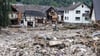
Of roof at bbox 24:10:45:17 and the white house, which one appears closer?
roof at bbox 24:10:45:17

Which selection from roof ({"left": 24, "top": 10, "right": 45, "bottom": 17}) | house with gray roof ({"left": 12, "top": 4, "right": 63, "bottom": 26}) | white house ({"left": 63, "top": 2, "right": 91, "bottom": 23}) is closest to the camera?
house with gray roof ({"left": 12, "top": 4, "right": 63, "bottom": 26})

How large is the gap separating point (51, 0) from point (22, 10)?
27704 millimetres

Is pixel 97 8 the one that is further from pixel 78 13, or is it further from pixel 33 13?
pixel 78 13

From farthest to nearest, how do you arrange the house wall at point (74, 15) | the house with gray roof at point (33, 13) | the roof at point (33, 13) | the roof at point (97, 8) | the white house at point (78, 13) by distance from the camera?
the house wall at point (74, 15)
the white house at point (78, 13)
the roof at point (33, 13)
the house with gray roof at point (33, 13)
the roof at point (97, 8)

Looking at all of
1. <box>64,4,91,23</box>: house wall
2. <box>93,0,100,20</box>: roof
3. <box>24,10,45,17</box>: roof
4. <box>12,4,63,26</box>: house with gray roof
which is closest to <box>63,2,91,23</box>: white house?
<box>64,4,91,23</box>: house wall

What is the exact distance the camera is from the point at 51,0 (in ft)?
278

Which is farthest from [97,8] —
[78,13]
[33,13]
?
[78,13]

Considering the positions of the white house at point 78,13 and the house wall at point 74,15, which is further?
the house wall at point 74,15

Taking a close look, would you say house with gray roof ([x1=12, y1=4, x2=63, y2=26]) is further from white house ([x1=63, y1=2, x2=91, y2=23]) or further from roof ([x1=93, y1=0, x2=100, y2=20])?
roof ([x1=93, y1=0, x2=100, y2=20])

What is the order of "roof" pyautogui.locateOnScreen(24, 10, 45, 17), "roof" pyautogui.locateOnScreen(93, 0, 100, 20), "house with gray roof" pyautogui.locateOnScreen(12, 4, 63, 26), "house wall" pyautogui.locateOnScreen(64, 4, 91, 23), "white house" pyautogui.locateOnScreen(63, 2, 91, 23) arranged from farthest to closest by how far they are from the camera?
1. "house wall" pyautogui.locateOnScreen(64, 4, 91, 23)
2. "white house" pyautogui.locateOnScreen(63, 2, 91, 23)
3. "roof" pyautogui.locateOnScreen(24, 10, 45, 17)
4. "house with gray roof" pyautogui.locateOnScreen(12, 4, 63, 26)
5. "roof" pyautogui.locateOnScreen(93, 0, 100, 20)

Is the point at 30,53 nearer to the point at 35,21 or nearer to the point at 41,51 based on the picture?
the point at 41,51

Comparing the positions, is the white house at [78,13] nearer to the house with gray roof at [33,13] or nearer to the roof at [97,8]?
the house with gray roof at [33,13]

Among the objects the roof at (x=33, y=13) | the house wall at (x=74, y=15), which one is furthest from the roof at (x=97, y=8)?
the house wall at (x=74, y=15)

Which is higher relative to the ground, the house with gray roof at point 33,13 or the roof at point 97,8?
the roof at point 97,8
